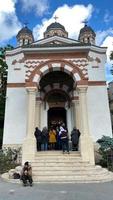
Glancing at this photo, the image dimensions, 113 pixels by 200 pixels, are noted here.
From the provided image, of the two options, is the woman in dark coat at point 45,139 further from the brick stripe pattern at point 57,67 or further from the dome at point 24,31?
the dome at point 24,31

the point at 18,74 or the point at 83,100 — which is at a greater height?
the point at 18,74

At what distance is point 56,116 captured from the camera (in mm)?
18750

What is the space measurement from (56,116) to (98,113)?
3691mm

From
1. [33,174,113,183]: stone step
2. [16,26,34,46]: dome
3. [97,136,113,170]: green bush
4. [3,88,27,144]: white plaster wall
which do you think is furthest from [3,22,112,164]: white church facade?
[16,26,34,46]: dome

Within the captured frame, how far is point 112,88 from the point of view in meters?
26.8

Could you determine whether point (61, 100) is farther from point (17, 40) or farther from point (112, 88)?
point (17, 40)

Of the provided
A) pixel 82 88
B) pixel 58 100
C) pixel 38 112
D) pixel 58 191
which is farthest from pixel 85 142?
pixel 58 100

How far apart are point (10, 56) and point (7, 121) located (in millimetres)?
5464

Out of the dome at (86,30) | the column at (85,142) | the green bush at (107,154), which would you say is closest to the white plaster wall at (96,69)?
the column at (85,142)

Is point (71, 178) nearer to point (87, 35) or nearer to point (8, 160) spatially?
point (8, 160)

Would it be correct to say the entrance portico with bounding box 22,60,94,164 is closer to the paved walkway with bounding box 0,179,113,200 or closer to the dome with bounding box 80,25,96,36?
the paved walkway with bounding box 0,179,113,200

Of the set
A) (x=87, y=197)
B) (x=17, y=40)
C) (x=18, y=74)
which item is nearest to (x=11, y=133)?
(x=18, y=74)

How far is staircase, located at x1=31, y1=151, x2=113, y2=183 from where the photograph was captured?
956cm

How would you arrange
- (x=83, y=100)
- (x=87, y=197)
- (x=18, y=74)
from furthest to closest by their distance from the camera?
1. (x=18, y=74)
2. (x=83, y=100)
3. (x=87, y=197)
